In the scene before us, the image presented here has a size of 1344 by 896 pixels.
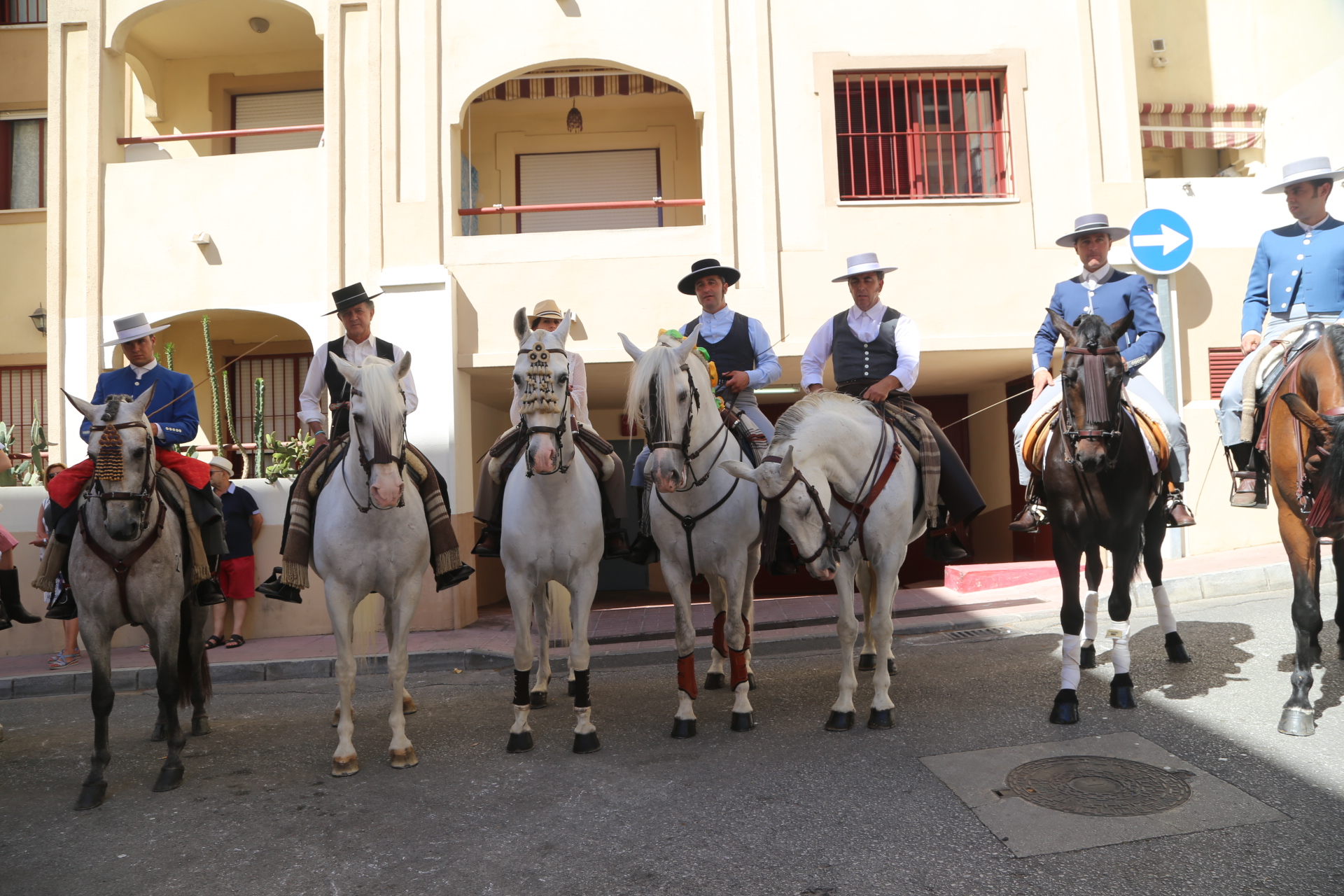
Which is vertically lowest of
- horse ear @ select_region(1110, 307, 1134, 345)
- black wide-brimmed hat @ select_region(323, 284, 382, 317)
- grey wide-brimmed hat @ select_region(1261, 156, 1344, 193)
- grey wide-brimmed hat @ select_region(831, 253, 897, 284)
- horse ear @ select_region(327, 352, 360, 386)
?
horse ear @ select_region(327, 352, 360, 386)

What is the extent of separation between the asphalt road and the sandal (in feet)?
8.78

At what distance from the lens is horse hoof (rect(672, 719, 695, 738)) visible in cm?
534

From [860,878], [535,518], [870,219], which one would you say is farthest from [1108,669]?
[870,219]

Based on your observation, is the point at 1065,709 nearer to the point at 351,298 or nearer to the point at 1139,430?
the point at 1139,430

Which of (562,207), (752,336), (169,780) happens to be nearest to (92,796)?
(169,780)

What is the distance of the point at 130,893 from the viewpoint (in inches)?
142

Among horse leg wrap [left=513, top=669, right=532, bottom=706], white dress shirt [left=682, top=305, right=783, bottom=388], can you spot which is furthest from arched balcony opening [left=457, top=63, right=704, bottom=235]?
horse leg wrap [left=513, top=669, right=532, bottom=706]

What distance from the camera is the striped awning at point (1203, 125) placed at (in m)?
12.9

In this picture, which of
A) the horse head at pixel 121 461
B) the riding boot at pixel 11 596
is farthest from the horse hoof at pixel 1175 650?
the riding boot at pixel 11 596

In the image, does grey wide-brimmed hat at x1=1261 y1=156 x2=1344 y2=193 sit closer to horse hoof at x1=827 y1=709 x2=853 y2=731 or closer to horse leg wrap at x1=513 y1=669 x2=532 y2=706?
horse hoof at x1=827 y1=709 x2=853 y2=731

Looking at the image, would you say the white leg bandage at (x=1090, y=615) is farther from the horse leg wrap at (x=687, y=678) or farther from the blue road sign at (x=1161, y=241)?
the blue road sign at (x=1161, y=241)

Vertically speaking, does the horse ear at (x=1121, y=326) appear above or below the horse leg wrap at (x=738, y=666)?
above

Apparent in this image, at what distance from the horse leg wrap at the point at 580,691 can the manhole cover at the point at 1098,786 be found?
2.33 meters

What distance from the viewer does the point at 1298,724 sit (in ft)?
14.8
